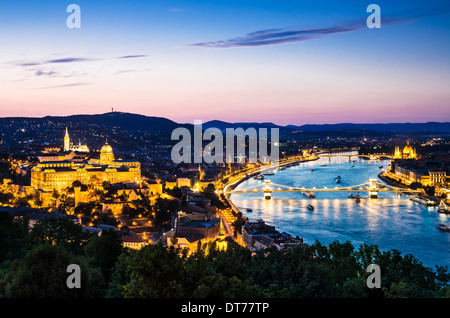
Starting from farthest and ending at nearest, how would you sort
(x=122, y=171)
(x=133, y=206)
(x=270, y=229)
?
(x=122, y=171), (x=133, y=206), (x=270, y=229)

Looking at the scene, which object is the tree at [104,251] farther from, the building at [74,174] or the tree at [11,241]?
the building at [74,174]

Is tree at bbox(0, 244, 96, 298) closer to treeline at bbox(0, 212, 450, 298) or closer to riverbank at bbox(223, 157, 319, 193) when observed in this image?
treeline at bbox(0, 212, 450, 298)

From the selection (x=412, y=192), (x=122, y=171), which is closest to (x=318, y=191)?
(x=412, y=192)

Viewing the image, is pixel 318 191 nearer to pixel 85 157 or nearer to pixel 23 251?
pixel 85 157
